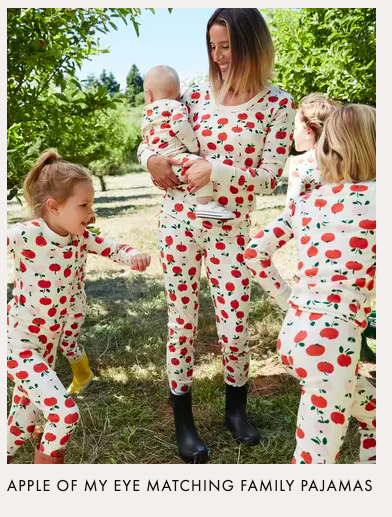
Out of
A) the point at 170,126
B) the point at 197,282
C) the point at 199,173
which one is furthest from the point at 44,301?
the point at 170,126

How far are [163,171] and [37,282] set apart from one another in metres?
0.80

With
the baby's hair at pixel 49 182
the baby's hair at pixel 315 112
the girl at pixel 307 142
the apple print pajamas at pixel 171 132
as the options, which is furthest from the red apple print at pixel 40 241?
the baby's hair at pixel 315 112

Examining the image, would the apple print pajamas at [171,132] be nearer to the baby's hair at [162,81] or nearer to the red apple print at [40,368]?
the baby's hair at [162,81]

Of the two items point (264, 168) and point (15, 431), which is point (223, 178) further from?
point (15, 431)

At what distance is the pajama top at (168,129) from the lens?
2637mm

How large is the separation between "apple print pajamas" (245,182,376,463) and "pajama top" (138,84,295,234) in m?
0.52

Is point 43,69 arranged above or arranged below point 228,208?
above

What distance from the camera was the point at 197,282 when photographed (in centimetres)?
281

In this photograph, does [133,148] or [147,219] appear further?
[133,148]

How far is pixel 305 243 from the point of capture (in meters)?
2.12

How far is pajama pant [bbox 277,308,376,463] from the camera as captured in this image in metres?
2.02

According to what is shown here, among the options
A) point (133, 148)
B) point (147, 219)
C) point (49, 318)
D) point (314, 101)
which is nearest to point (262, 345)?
point (314, 101)

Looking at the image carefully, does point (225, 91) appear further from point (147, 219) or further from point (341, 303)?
point (147, 219)
